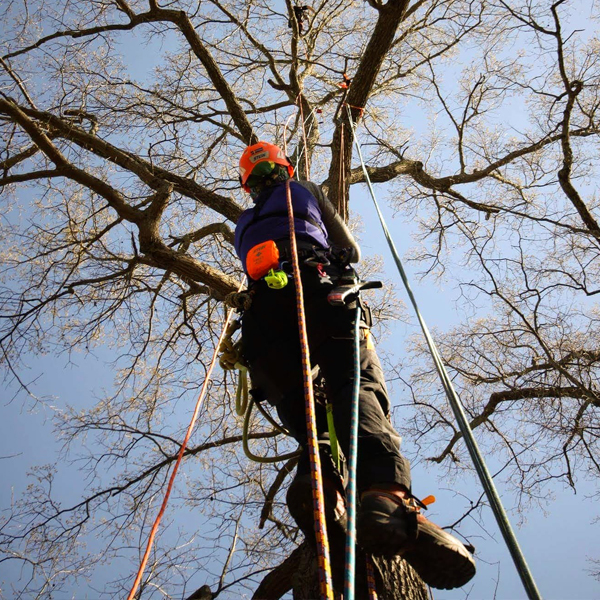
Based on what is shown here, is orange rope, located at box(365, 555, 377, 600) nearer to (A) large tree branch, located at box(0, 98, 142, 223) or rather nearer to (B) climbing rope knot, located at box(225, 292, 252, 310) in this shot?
(B) climbing rope knot, located at box(225, 292, 252, 310)

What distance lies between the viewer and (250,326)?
2.48 meters

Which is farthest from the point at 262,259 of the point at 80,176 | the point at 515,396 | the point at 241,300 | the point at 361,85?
the point at 515,396

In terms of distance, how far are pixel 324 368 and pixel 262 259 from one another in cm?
56

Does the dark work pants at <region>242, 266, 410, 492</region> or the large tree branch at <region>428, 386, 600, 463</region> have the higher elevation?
the large tree branch at <region>428, 386, 600, 463</region>

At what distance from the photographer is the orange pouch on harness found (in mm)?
2473

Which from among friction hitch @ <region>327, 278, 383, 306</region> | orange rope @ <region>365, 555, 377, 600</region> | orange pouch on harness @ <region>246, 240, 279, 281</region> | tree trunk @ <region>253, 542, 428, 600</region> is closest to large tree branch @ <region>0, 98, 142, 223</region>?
orange pouch on harness @ <region>246, 240, 279, 281</region>

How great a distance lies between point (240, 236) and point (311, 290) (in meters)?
0.66

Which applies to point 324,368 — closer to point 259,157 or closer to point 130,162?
point 259,157

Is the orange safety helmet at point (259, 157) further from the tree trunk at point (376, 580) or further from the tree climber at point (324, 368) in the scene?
the tree trunk at point (376, 580)

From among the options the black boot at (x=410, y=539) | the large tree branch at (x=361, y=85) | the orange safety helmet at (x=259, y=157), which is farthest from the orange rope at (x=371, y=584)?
the large tree branch at (x=361, y=85)

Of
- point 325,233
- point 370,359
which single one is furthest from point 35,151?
point 370,359

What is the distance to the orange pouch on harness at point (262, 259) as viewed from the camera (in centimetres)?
247

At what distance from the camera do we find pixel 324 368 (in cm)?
226

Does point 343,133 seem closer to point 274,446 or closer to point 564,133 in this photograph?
point 564,133
